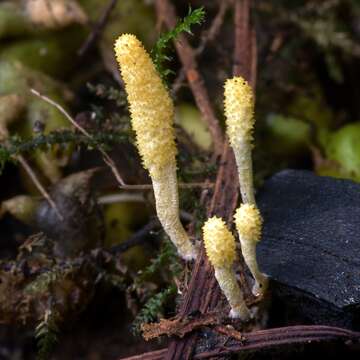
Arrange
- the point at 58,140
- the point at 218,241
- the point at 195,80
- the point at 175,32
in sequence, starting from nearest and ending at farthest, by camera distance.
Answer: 1. the point at 218,241
2. the point at 175,32
3. the point at 58,140
4. the point at 195,80

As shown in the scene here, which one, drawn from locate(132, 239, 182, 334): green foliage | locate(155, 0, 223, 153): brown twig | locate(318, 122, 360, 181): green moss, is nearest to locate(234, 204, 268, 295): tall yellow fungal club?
locate(132, 239, 182, 334): green foliage

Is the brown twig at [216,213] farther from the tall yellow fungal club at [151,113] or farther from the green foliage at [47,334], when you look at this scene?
the green foliage at [47,334]

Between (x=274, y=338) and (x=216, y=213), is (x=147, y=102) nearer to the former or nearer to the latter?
(x=216, y=213)

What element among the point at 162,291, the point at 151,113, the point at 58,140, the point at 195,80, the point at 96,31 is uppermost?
the point at 96,31

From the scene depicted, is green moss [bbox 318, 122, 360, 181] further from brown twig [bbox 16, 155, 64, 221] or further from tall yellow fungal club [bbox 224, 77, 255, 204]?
brown twig [bbox 16, 155, 64, 221]

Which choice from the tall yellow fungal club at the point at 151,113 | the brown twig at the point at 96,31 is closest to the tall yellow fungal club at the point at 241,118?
the tall yellow fungal club at the point at 151,113

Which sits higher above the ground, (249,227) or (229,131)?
(229,131)

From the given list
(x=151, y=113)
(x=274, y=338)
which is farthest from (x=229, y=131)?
(x=274, y=338)

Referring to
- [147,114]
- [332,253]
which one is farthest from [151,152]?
[332,253]
